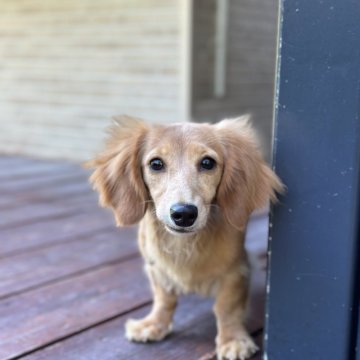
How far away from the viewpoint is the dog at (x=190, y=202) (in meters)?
1.27

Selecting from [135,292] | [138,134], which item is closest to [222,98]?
[135,292]

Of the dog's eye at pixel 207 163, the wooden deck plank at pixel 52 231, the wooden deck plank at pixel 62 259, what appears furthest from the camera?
the wooden deck plank at pixel 52 231

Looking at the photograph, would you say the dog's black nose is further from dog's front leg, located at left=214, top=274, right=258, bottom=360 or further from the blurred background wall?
the blurred background wall

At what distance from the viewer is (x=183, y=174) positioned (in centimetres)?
127

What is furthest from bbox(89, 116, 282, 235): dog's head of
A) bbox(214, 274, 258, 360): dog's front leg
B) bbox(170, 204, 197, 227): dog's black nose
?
bbox(214, 274, 258, 360): dog's front leg

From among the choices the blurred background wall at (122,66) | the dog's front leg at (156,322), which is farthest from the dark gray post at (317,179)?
the blurred background wall at (122,66)

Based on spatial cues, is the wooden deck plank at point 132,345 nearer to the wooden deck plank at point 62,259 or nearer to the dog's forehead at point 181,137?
the wooden deck plank at point 62,259

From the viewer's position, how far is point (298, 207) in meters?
1.18

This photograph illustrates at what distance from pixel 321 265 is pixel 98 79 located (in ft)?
11.3

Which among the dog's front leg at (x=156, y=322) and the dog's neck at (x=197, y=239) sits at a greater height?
the dog's neck at (x=197, y=239)

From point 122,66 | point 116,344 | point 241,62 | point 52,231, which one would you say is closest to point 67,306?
point 116,344

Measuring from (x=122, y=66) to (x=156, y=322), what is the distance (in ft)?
9.69

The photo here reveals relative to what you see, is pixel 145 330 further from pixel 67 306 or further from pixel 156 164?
pixel 156 164

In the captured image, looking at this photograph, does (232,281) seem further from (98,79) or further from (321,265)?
(98,79)
